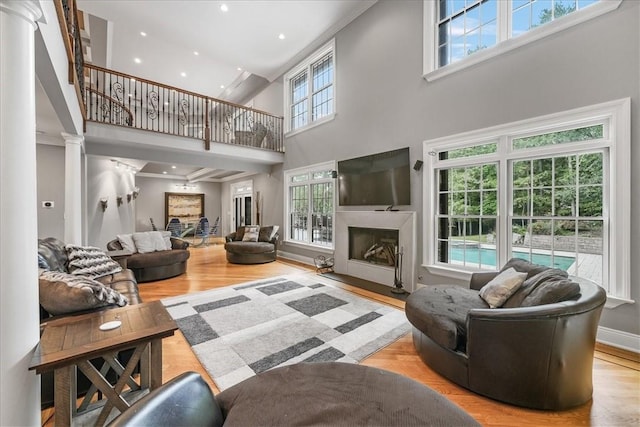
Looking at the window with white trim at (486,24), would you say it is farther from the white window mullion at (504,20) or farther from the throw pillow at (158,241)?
the throw pillow at (158,241)

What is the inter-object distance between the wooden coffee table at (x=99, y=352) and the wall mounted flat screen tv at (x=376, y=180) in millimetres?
3661

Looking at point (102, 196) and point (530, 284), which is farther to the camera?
point (102, 196)

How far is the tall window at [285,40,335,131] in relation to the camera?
5918 mm

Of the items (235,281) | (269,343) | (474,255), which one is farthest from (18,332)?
(474,255)

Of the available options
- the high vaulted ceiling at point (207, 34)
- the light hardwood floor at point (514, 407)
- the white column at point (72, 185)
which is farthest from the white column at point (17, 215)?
the white column at point (72, 185)

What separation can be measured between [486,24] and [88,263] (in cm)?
593

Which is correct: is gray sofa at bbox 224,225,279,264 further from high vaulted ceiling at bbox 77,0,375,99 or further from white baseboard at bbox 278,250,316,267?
high vaulted ceiling at bbox 77,0,375,99

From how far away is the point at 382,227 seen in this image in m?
4.55

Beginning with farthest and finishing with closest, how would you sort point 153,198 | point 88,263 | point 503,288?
point 153,198 → point 88,263 → point 503,288

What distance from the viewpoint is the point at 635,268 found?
2424 millimetres

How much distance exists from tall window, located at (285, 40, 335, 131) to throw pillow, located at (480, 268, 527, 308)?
4.52 m

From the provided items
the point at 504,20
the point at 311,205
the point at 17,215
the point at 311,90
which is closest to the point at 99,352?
the point at 17,215

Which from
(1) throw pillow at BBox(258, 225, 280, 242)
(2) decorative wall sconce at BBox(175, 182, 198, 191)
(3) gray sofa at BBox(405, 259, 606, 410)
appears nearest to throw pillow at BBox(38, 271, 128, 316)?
(3) gray sofa at BBox(405, 259, 606, 410)

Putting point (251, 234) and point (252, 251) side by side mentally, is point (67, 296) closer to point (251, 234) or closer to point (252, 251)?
point (252, 251)
